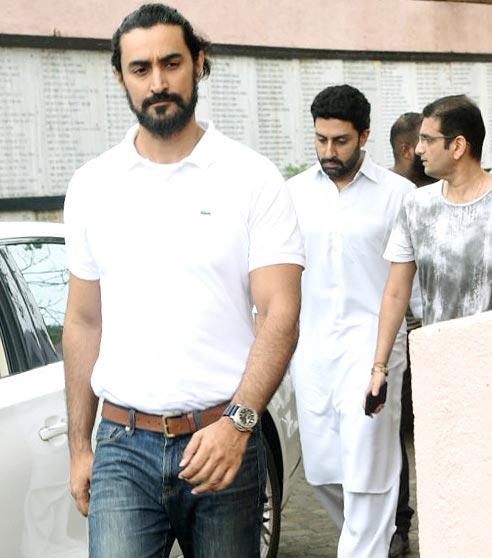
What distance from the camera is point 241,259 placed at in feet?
12.2

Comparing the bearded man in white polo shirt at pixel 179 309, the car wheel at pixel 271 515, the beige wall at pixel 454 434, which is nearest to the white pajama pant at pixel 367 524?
the car wheel at pixel 271 515

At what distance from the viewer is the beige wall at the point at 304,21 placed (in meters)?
11.0

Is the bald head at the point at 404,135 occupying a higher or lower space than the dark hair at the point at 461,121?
lower

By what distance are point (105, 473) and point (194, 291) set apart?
506mm

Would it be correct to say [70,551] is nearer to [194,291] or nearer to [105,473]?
[105,473]

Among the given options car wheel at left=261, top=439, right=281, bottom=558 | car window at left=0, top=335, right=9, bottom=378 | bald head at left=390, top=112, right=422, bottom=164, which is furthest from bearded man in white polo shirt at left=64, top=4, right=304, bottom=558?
bald head at left=390, top=112, right=422, bottom=164

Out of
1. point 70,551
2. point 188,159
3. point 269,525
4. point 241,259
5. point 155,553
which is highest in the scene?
point 188,159

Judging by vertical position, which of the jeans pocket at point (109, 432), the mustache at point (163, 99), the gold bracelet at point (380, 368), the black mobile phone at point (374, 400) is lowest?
the black mobile phone at point (374, 400)

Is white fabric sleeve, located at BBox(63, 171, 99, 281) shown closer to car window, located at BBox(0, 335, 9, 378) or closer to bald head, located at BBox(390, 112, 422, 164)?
car window, located at BBox(0, 335, 9, 378)

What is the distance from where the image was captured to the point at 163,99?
3758mm

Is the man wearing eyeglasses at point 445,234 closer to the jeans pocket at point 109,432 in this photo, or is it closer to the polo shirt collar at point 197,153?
the polo shirt collar at point 197,153

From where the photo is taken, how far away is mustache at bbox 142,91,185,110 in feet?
12.3

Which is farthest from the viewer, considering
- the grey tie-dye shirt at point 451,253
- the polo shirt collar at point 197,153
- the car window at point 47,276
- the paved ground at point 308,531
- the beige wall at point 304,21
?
the beige wall at point 304,21

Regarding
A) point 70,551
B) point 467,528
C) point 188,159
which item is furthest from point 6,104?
point 467,528
